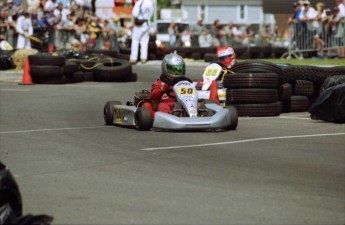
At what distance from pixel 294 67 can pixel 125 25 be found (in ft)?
71.4

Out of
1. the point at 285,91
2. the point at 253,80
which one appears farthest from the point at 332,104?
the point at 285,91

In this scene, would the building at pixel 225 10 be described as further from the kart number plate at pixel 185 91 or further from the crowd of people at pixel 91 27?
the kart number plate at pixel 185 91

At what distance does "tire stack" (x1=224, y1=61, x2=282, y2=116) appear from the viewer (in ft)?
42.8

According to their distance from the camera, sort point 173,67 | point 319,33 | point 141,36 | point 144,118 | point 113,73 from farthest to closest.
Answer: point 319,33 < point 141,36 < point 113,73 < point 173,67 < point 144,118

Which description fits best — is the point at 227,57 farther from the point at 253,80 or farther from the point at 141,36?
the point at 141,36

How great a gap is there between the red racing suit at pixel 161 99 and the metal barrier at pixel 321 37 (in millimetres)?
13958

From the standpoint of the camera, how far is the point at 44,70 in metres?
19.6

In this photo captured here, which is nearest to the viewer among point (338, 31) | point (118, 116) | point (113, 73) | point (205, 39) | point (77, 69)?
point (118, 116)

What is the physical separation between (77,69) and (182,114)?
9.15m

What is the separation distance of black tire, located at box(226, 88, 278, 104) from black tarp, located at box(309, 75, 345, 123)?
687 mm

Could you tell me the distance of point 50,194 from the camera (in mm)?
6848

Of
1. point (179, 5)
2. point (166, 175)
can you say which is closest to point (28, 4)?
point (166, 175)

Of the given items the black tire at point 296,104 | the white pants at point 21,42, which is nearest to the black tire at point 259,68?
the black tire at point 296,104

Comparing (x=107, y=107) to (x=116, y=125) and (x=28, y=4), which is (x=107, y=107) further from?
(x=28, y=4)
